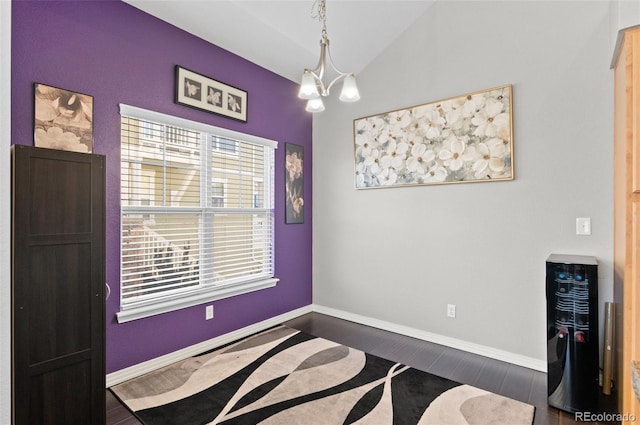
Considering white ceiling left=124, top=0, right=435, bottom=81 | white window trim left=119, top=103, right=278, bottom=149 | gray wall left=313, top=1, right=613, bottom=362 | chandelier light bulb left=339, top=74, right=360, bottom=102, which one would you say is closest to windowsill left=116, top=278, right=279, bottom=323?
gray wall left=313, top=1, right=613, bottom=362

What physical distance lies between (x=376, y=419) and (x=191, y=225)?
2.17 metres

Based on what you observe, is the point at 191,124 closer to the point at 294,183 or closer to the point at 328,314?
the point at 294,183

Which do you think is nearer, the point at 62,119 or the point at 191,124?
the point at 62,119

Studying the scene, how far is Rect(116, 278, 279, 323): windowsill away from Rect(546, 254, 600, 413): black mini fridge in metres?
2.59

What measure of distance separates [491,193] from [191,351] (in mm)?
3056

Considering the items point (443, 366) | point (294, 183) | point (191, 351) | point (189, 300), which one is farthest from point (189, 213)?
point (443, 366)

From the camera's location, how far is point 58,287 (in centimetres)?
175

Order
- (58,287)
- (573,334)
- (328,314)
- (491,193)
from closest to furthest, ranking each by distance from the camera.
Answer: (58,287) < (573,334) < (491,193) < (328,314)

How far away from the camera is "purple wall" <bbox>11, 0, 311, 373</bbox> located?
208 cm

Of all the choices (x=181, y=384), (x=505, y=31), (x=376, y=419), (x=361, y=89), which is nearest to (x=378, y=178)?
(x=361, y=89)

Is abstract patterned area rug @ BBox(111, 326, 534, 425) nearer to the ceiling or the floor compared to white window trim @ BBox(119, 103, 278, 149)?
nearer to the floor

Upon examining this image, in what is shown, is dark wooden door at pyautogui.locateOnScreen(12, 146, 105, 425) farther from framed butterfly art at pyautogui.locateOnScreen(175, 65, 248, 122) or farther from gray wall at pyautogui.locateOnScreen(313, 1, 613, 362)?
gray wall at pyautogui.locateOnScreen(313, 1, 613, 362)

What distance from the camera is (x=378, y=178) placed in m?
3.58

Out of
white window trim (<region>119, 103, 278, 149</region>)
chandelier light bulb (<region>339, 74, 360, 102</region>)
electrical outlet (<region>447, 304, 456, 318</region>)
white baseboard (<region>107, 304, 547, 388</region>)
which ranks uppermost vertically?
chandelier light bulb (<region>339, 74, 360, 102</region>)
